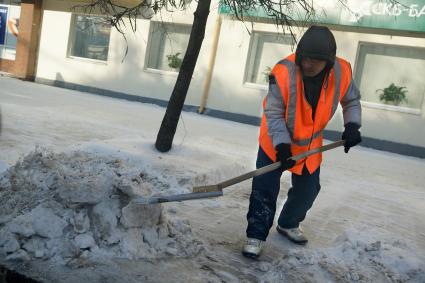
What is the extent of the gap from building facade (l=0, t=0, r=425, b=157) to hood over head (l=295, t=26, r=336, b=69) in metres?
5.38

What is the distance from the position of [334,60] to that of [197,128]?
6793mm

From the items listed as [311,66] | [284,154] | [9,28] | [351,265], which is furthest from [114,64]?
[351,265]

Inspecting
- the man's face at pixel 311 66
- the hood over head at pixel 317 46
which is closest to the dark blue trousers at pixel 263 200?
the man's face at pixel 311 66

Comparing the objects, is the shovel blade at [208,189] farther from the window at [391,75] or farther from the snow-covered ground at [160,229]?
the window at [391,75]

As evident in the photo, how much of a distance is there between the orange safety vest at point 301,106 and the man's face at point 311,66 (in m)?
0.06

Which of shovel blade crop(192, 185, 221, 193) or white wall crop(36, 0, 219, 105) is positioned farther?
white wall crop(36, 0, 219, 105)

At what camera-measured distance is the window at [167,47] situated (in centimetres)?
1430

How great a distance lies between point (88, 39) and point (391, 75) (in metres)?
9.64

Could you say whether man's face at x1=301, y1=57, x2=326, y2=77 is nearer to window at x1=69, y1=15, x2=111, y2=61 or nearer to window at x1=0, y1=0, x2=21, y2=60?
window at x1=69, y1=15, x2=111, y2=61

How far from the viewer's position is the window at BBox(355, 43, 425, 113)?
11438 mm

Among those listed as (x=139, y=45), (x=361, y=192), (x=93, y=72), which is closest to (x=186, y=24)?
(x=139, y=45)

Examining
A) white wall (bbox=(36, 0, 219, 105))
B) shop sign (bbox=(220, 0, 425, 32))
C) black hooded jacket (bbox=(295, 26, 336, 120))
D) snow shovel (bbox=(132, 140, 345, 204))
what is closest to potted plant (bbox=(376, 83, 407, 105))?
shop sign (bbox=(220, 0, 425, 32))

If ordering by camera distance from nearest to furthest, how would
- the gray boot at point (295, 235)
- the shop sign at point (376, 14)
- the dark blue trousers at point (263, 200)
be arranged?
the dark blue trousers at point (263, 200) < the gray boot at point (295, 235) < the shop sign at point (376, 14)

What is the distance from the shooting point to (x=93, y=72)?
51.2 feet
